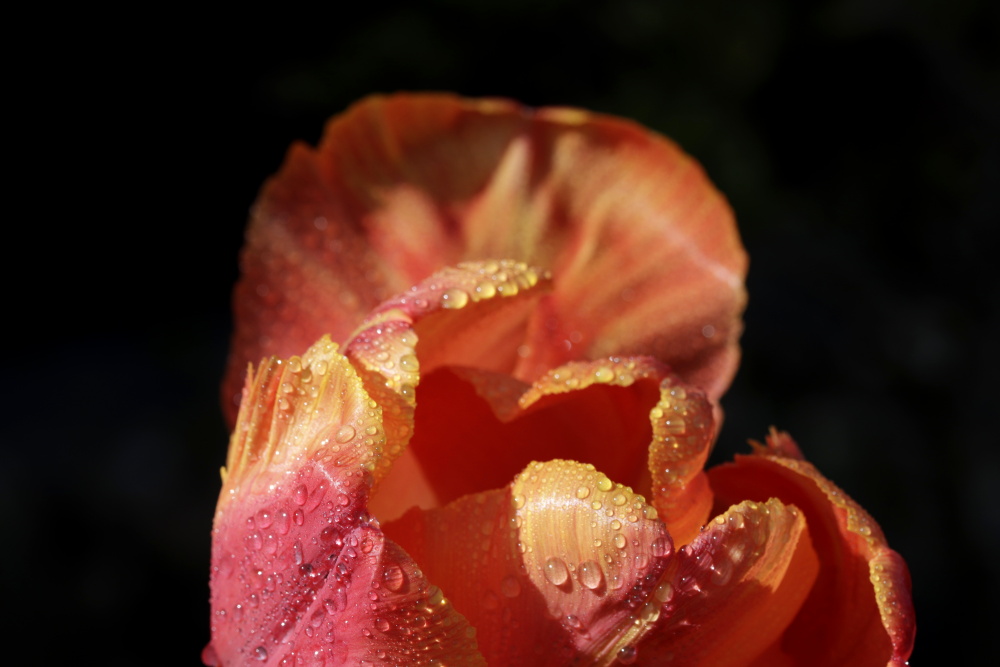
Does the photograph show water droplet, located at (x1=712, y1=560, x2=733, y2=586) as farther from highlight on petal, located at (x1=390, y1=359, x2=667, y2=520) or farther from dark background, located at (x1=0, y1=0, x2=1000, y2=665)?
dark background, located at (x1=0, y1=0, x2=1000, y2=665)

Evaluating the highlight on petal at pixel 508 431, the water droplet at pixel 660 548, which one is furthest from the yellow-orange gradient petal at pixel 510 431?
the water droplet at pixel 660 548

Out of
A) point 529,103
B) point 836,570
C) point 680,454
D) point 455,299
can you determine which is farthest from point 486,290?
point 529,103

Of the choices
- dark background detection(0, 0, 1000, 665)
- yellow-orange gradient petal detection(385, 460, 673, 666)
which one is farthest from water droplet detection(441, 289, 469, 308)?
dark background detection(0, 0, 1000, 665)

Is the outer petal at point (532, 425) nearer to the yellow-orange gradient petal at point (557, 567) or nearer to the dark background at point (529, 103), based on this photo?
the yellow-orange gradient petal at point (557, 567)

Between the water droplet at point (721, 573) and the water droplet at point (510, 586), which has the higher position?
the water droplet at point (510, 586)

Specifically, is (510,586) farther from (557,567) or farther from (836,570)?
(836,570)

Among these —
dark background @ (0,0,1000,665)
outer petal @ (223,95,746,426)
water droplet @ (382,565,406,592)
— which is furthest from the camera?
dark background @ (0,0,1000,665)

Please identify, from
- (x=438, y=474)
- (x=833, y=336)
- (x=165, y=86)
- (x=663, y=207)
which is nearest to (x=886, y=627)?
(x=438, y=474)

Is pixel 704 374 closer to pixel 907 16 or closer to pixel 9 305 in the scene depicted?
pixel 907 16
